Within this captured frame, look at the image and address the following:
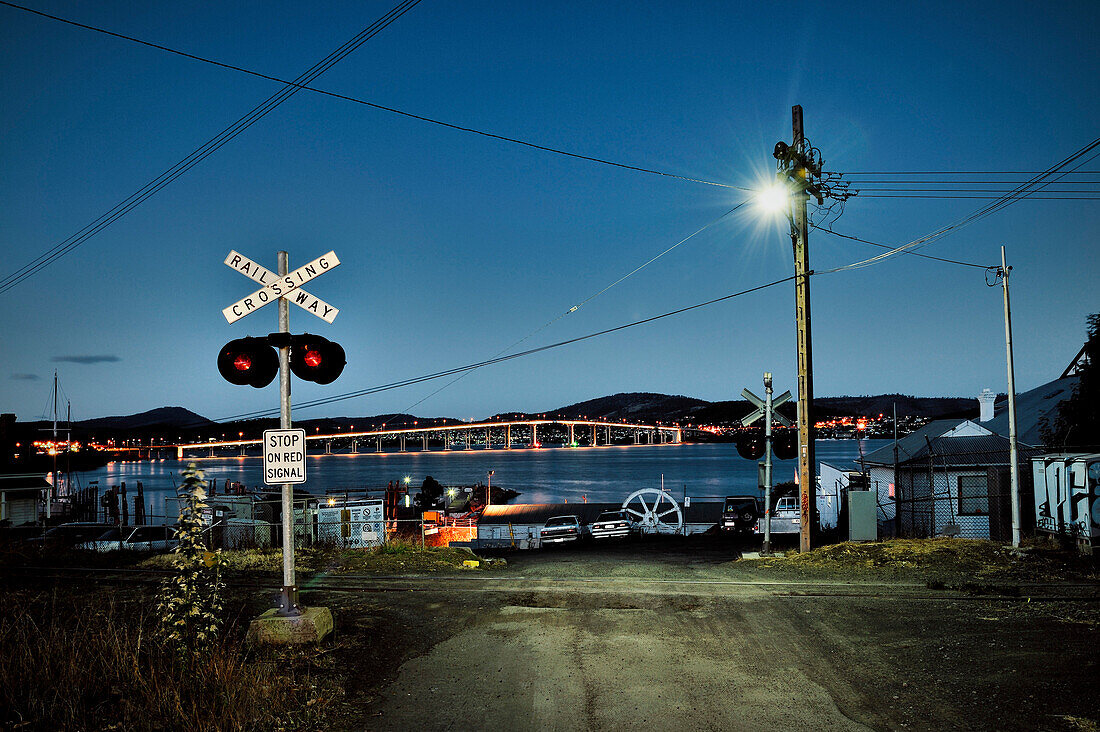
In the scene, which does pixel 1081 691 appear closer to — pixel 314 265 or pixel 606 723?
pixel 606 723

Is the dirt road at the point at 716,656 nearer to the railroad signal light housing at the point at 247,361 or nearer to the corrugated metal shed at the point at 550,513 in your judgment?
the railroad signal light housing at the point at 247,361

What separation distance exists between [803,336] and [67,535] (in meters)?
24.2

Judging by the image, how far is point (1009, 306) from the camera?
53.3 feet

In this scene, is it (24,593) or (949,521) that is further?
(949,521)

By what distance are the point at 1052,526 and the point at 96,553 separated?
913 inches

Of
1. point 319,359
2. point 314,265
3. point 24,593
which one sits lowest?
point 24,593

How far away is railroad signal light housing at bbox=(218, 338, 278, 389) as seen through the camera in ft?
27.2

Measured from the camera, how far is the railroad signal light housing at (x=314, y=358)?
27.6 ft

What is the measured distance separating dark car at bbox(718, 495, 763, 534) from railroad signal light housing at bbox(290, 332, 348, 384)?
27551 millimetres

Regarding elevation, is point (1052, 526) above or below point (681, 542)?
above

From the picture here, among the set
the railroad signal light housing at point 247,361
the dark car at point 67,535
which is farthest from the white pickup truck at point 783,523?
the railroad signal light housing at point 247,361

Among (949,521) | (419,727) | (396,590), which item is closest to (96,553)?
(396,590)

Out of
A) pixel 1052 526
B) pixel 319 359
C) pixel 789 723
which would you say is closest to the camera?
pixel 789 723

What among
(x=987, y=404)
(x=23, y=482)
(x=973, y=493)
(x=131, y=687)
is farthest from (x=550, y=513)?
(x=131, y=687)
